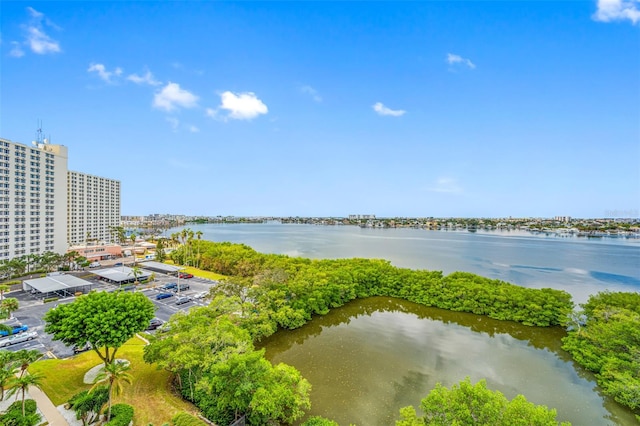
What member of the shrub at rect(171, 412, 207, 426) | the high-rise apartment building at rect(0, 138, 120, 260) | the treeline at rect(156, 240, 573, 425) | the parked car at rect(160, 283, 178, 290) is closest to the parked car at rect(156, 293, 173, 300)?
the parked car at rect(160, 283, 178, 290)

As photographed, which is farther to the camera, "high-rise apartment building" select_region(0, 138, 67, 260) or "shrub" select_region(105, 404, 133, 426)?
"high-rise apartment building" select_region(0, 138, 67, 260)

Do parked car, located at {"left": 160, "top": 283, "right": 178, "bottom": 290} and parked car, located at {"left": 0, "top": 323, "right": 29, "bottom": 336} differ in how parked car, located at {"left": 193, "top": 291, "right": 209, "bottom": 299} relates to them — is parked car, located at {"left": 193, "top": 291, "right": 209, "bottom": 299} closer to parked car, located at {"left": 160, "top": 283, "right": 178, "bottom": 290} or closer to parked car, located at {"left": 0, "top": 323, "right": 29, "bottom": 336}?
parked car, located at {"left": 160, "top": 283, "right": 178, "bottom": 290}

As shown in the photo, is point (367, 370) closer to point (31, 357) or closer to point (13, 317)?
point (31, 357)

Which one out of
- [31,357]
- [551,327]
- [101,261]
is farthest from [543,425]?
[101,261]

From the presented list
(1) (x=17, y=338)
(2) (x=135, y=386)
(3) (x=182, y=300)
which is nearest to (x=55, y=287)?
(1) (x=17, y=338)

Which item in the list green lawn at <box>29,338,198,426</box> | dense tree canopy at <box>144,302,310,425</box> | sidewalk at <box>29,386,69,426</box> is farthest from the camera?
green lawn at <box>29,338,198,426</box>

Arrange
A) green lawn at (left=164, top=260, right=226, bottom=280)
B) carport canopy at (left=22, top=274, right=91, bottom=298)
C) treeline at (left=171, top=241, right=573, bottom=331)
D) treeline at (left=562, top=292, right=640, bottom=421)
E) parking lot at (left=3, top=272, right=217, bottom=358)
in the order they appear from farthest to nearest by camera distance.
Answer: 1. green lawn at (left=164, top=260, right=226, bottom=280)
2. carport canopy at (left=22, top=274, right=91, bottom=298)
3. treeline at (left=171, top=241, right=573, bottom=331)
4. parking lot at (left=3, top=272, right=217, bottom=358)
5. treeline at (left=562, top=292, right=640, bottom=421)

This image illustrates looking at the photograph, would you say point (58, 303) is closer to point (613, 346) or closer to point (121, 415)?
point (121, 415)
